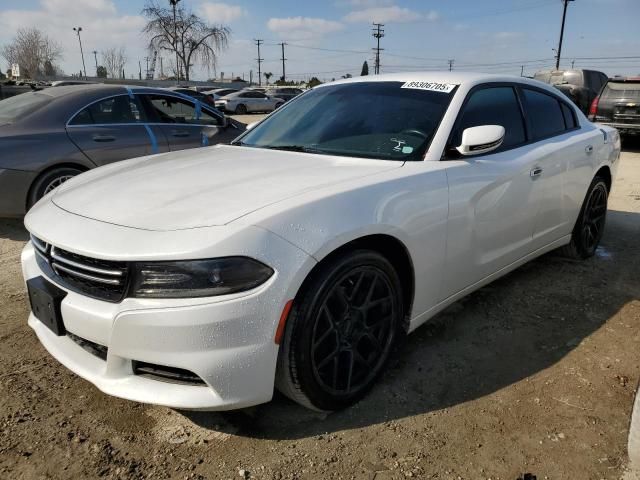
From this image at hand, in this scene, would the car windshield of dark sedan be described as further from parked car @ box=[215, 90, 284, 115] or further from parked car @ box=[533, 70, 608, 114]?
parked car @ box=[215, 90, 284, 115]

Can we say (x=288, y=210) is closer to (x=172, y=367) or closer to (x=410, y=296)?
(x=172, y=367)

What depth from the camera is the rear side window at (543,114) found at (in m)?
3.56

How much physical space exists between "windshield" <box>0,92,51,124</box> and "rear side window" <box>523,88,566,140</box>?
446cm

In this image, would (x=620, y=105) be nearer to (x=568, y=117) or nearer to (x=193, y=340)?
(x=568, y=117)

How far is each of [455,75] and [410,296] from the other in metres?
→ 1.52

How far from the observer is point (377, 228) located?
2252 mm

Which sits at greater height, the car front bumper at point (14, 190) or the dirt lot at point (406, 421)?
the car front bumper at point (14, 190)

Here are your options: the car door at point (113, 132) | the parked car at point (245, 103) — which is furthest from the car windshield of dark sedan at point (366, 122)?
the parked car at point (245, 103)

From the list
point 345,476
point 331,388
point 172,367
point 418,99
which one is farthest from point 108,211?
point 418,99

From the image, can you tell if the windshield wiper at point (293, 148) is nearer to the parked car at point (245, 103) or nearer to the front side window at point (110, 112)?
the front side window at point (110, 112)

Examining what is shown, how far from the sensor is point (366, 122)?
3.00 meters

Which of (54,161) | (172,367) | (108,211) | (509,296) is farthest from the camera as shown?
(54,161)

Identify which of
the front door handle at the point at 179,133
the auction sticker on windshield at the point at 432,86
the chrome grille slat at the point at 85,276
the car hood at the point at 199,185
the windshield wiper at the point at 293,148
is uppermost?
the auction sticker on windshield at the point at 432,86

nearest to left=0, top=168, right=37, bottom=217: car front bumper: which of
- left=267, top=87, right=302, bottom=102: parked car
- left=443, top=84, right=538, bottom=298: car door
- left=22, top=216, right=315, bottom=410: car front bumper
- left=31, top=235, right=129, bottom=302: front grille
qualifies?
left=31, top=235, right=129, bottom=302: front grille
